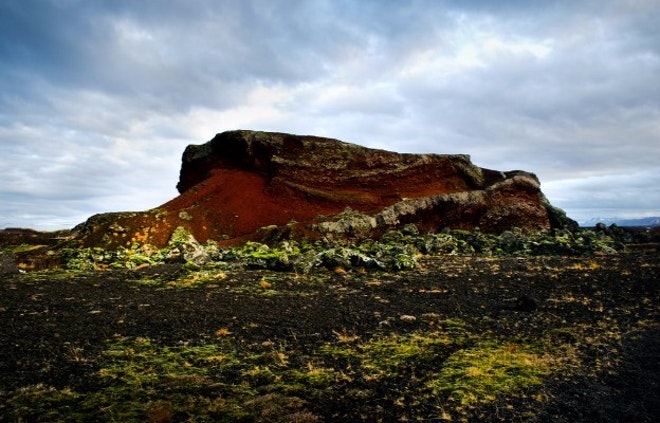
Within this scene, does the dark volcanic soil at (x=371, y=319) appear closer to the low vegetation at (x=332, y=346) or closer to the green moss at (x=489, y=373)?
the low vegetation at (x=332, y=346)

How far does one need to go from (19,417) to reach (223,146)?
102 feet

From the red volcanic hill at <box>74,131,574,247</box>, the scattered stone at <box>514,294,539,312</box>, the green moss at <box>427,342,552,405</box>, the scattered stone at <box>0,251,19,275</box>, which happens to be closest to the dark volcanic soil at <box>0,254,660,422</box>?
the scattered stone at <box>514,294,539,312</box>

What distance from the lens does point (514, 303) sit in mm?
11273

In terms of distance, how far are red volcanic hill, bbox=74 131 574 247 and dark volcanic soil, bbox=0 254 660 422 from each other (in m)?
12.2

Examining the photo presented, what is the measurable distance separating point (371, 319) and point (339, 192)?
874 inches

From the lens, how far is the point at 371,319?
9.92 meters

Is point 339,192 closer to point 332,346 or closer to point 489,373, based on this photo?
point 332,346

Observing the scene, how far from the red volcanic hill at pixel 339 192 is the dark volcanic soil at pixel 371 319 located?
40.1 feet

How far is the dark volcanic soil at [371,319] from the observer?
5.68 metres

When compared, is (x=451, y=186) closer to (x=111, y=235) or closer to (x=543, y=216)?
(x=543, y=216)

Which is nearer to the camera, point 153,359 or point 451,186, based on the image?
point 153,359

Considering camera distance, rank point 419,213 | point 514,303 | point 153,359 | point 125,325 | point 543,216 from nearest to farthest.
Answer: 1. point 153,359
2. point 125,325
3. point 514,303
4. point 419,213
5. point 543,216

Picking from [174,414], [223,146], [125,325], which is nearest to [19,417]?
[174,414]

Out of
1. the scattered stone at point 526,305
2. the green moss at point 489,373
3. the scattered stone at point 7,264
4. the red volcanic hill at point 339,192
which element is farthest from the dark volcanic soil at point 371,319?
the red volcanic hill at point 339,192
